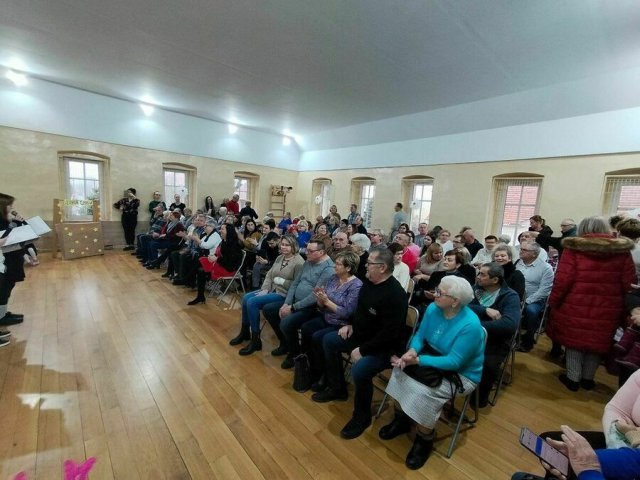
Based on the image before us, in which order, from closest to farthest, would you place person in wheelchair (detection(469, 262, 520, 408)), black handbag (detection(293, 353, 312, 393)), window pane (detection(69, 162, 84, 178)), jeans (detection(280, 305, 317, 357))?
person in wheelchair (detection(469, 262, 520, 408))
black handbag (detection(293, 353, 312, 393))
jeans (detection(280, 305, 317, 357))
window pane (detection(69, 162, 84, 178))

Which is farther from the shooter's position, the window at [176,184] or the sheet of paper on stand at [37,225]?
the window at [176,184]

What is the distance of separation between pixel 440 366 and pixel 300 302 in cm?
138

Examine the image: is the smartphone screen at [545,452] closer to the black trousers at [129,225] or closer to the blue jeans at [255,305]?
the blue jeans at [255,305]

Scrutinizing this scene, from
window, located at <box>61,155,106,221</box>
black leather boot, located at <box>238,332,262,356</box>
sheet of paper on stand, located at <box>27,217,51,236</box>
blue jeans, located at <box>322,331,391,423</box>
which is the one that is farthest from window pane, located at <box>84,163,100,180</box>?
blue jeans, located at <box>322,331,391,423</box>

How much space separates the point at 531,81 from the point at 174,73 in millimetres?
6461

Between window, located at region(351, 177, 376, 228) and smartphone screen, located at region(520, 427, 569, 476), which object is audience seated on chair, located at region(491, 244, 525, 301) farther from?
window, located at region(351, 177, 376, 228)

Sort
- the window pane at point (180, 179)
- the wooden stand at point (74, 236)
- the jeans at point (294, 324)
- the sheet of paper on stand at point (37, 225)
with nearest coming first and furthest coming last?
the jeans at point (294, 324), the sheet of paper on stand at point (37, 225), the wooden stand at point (74, 236), the window pane at point (180, 179)

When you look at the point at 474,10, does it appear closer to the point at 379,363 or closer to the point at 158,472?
the point at 379,363

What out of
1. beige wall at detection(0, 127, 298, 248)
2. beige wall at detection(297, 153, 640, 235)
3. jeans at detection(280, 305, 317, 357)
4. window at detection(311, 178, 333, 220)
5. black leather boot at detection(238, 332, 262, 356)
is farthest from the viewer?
window at detection(311, 178, 333, 220)

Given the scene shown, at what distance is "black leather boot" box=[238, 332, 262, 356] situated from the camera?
305 centimetres

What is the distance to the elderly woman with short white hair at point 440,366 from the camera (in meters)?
1.79

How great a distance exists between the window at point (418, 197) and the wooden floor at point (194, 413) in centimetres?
512

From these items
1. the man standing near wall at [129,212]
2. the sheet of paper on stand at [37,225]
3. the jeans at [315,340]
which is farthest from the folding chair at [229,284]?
the man standing near wall at [129,212]

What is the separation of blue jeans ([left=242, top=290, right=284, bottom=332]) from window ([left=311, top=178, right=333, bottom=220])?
827 centimetres
